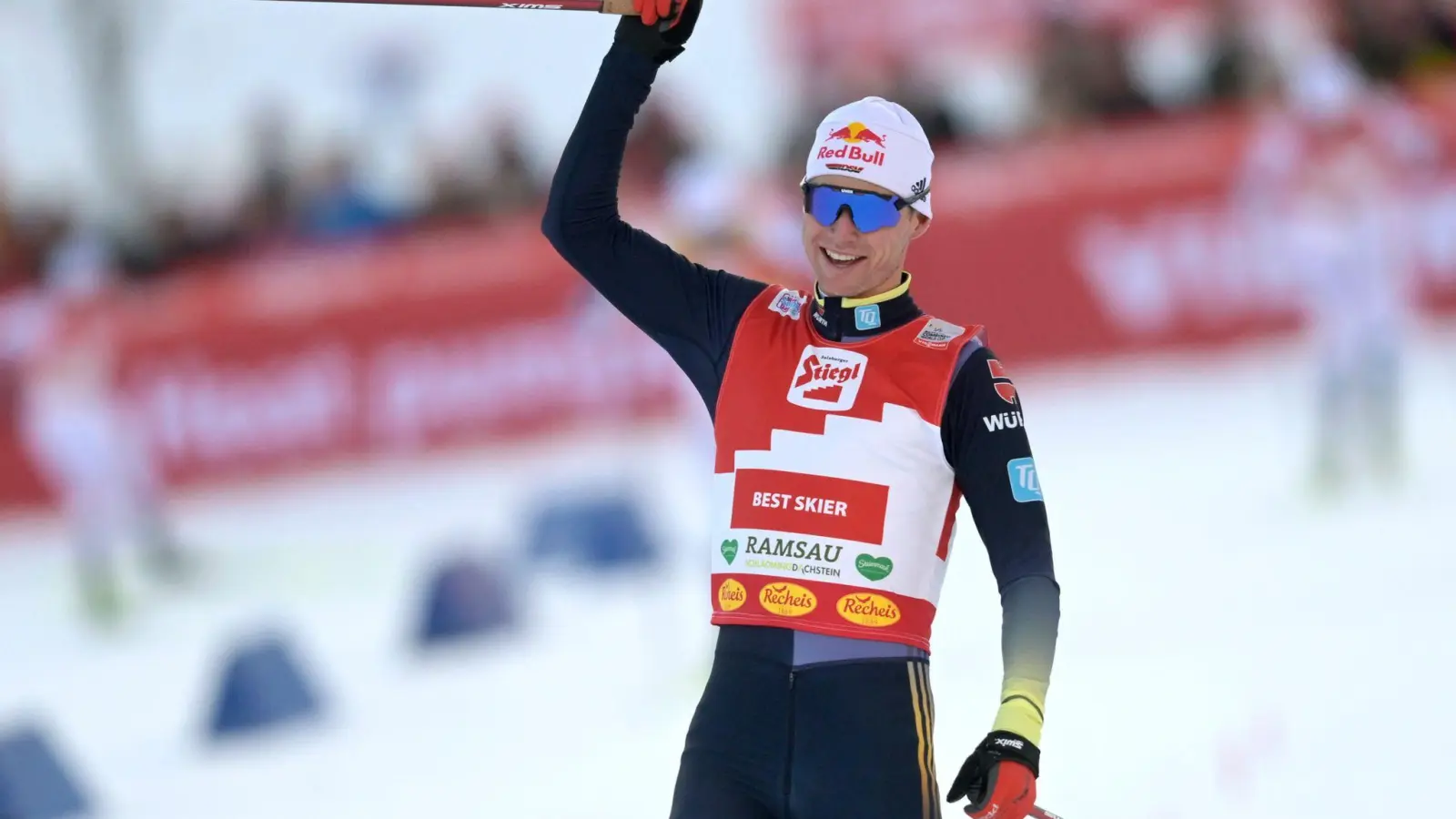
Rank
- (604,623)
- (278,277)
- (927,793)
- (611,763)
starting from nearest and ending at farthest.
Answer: (927,793) → (611,763) → (604,623) → (278,277)

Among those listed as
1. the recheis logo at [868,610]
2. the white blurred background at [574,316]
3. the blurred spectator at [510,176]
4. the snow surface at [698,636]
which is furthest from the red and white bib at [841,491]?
the blurred spectator at [510,176]

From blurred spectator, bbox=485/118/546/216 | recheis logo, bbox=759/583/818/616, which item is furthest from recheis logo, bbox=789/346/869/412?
blurred spectator, bbox=485/118/546/216

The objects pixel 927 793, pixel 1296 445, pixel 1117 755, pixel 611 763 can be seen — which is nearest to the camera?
pixel 927 793

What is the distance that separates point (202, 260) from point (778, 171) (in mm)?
2783

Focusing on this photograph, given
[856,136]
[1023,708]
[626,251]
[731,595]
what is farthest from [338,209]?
[1023,708]

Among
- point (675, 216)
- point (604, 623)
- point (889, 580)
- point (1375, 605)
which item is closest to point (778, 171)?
point (675, 216)

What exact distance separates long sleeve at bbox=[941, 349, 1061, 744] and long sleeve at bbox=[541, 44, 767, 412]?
39 cm

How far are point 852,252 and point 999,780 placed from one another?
31.8 inches

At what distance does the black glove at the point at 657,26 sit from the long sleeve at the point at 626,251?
0.06ft

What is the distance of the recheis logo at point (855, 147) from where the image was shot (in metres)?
2.87

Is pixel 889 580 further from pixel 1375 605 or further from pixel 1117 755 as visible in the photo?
pixel 1375 605

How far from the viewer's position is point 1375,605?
22.2 ft

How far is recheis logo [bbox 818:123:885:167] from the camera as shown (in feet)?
9.41

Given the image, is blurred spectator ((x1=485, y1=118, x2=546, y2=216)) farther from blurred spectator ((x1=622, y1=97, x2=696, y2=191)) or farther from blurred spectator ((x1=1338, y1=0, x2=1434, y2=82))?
blurred spectator ((x1=1338, y1=0, x2=1434, y2=82))
